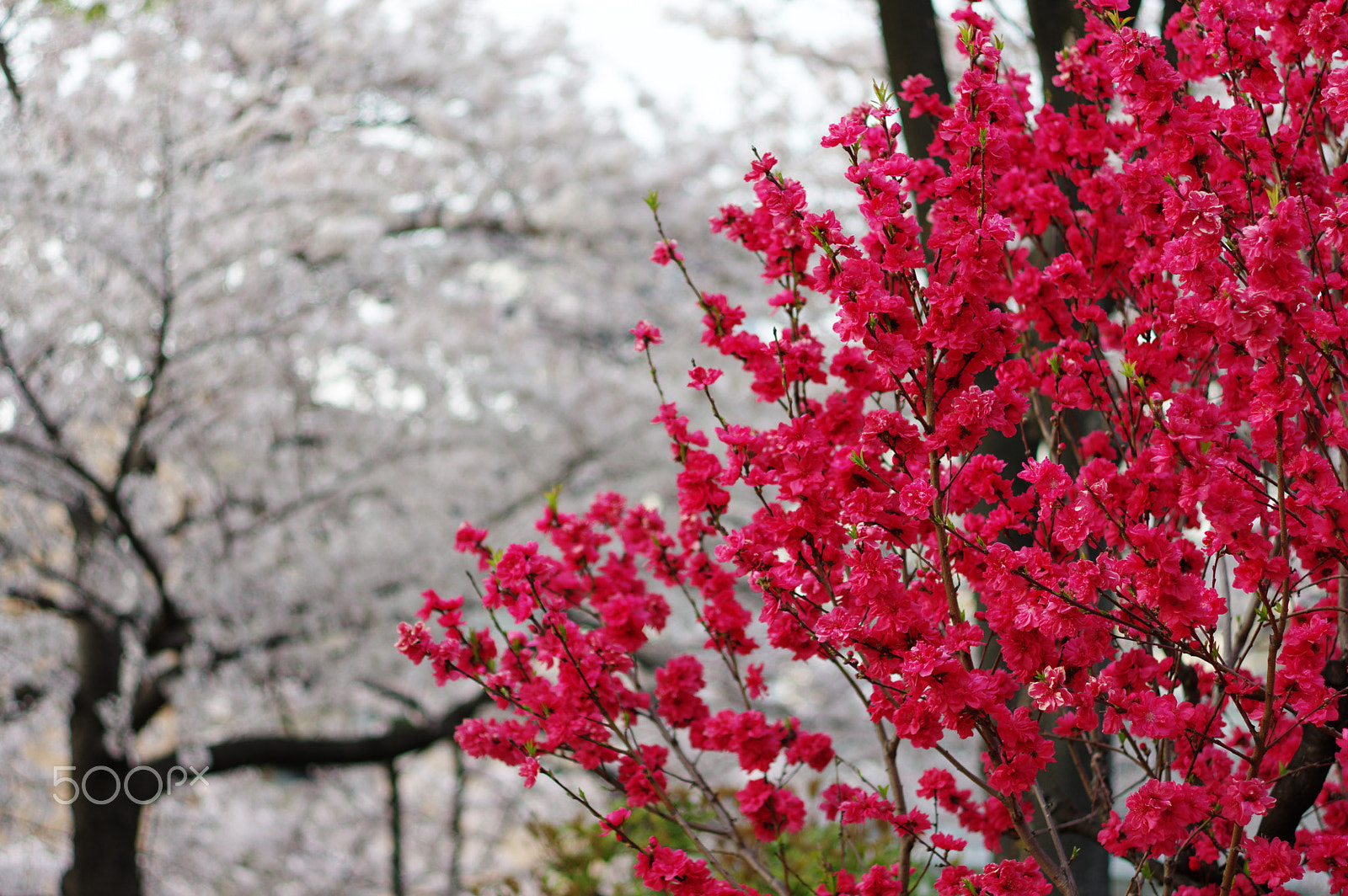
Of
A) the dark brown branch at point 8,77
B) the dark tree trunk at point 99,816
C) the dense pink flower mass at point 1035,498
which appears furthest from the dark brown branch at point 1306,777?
the dark brown branch at point 8,77

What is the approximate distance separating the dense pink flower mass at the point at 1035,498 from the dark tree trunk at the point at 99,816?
14.5ft

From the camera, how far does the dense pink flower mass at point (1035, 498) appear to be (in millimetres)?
1533

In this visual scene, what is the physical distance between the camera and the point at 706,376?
2.14 m

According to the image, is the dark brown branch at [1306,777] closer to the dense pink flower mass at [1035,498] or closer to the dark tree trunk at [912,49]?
the dense pink flower mass at [1035,498]

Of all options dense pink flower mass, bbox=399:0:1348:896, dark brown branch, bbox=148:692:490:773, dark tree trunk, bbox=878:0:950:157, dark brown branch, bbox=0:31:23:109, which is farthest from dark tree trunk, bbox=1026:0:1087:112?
dark brown branch, bbox=0:31:23:109

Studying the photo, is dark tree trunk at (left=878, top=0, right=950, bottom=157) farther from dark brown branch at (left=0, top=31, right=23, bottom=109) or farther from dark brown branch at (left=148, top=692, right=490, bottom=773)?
dark brown branch at (left=0, top=31, right=23, bottom=109)

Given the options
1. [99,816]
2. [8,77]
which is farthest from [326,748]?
[8,77]

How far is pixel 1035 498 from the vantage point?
2.02 m

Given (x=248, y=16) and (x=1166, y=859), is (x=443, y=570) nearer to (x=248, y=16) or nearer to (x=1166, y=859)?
(x=248, y=16)

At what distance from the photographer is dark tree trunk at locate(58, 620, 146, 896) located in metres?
5.38

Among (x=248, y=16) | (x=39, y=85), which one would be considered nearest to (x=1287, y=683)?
(x=39, y=85)

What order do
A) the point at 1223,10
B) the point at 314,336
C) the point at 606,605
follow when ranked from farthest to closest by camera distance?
the point at 314,336 → the point at 606,605 → the point at 1223,10

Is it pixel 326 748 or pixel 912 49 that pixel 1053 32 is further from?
pixel 326 748

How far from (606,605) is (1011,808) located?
1.00 m
